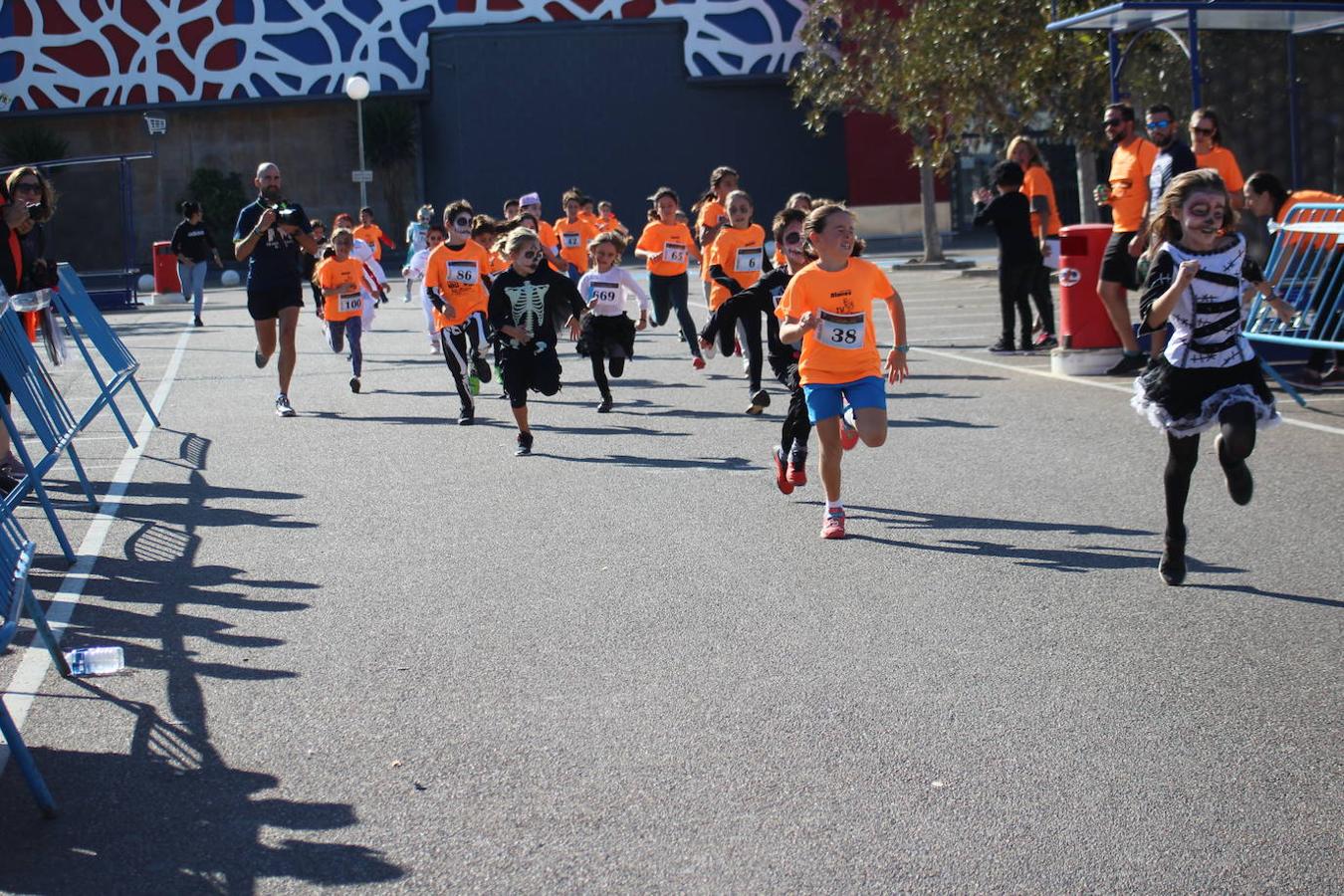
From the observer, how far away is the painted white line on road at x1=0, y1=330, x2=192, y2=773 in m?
5.95

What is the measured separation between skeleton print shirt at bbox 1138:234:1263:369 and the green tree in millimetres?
44988

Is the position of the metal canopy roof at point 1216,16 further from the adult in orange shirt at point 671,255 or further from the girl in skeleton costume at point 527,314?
the girl in skeleton costume at point 527,314

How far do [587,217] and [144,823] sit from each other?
19551 millimetres

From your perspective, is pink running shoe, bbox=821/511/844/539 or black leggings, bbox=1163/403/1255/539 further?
pink running shoe, bbox=821/511/844/539

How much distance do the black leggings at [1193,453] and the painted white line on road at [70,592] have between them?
4391 millimetres

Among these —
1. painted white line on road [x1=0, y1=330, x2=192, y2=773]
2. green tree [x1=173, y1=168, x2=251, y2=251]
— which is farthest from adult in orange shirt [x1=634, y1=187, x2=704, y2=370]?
green tree [x1=173, y1=168, x2=251, y2=251]

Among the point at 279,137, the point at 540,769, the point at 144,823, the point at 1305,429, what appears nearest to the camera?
the point at 144,823

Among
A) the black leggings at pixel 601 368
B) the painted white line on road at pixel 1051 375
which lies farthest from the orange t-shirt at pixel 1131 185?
the black leggings at pixel 601 368

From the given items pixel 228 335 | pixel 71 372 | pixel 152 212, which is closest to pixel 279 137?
pixel 152 212

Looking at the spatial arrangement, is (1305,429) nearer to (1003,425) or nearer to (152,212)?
(1003,425)

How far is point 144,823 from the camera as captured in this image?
182 inches

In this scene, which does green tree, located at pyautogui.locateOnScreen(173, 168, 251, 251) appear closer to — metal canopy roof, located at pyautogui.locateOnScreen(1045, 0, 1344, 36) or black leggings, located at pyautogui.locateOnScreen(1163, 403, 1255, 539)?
metal canopy roof, located at pyautogui.locateOnScreen(1045, 0, 1344, 36)

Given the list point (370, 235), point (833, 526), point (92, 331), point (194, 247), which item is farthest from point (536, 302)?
point (370, 235)

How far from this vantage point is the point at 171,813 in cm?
469
